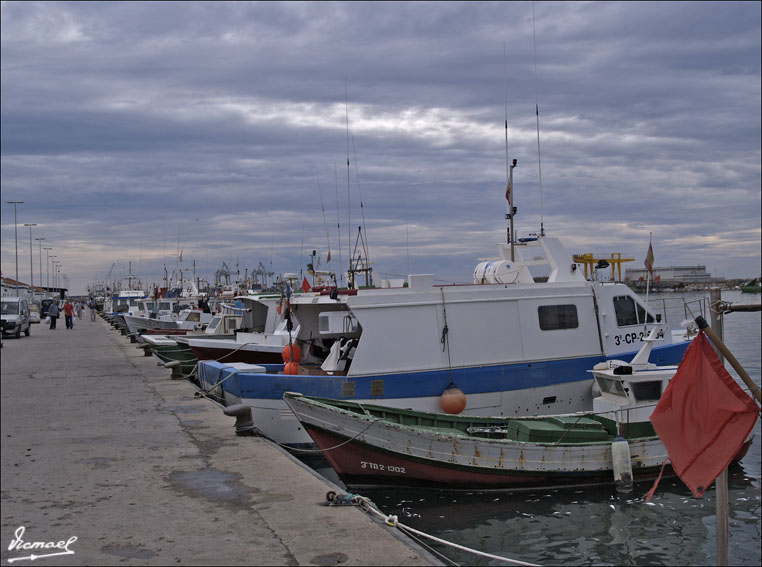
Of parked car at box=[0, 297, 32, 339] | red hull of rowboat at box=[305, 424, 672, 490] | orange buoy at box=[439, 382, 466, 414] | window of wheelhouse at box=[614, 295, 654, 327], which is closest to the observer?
red hull of rowboat at box=[305, 424, 672, 490]

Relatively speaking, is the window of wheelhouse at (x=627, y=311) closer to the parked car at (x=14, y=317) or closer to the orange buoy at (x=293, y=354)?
the orange buoy at (x=293, y=354)

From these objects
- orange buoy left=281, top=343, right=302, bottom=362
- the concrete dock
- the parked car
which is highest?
the parked car

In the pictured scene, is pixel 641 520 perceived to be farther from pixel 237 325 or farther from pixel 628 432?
pixel 237 325

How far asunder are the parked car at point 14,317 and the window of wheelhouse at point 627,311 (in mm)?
29419

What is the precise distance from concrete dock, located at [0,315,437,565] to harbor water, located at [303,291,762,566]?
2.13 metres

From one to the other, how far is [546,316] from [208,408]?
24.1 ft

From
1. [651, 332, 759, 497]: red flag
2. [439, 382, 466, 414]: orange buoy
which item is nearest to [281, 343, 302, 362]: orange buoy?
[439, 382, 466, 414]: orange buoy

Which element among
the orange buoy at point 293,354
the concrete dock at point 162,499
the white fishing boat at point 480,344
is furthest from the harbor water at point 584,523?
the orange buoy at point 293,354

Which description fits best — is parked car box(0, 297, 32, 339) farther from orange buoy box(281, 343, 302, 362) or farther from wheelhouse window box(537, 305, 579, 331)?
wheelhouse window box(537, 305, 579, 331)

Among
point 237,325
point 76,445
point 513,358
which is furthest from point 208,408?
point 237,325

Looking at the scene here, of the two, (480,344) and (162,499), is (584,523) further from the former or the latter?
(162,499)

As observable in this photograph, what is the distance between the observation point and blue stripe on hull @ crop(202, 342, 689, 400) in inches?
506

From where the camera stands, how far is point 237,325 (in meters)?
24.2

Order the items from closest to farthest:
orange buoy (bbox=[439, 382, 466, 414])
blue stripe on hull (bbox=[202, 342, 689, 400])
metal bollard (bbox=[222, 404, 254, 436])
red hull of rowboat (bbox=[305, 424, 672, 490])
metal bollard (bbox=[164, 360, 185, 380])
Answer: red hull of rowboat (bbox=[305, 424, 672, 490]) → metal bollard (bbox=[222, 404, 254, 436]) → blue stripe on hull (bbox=[202, 342, 689, 400]) → orange buoy (bbox=[439, 382, 466, 414]) → metal bollard (bbox=[164, 360, 185, 380])
